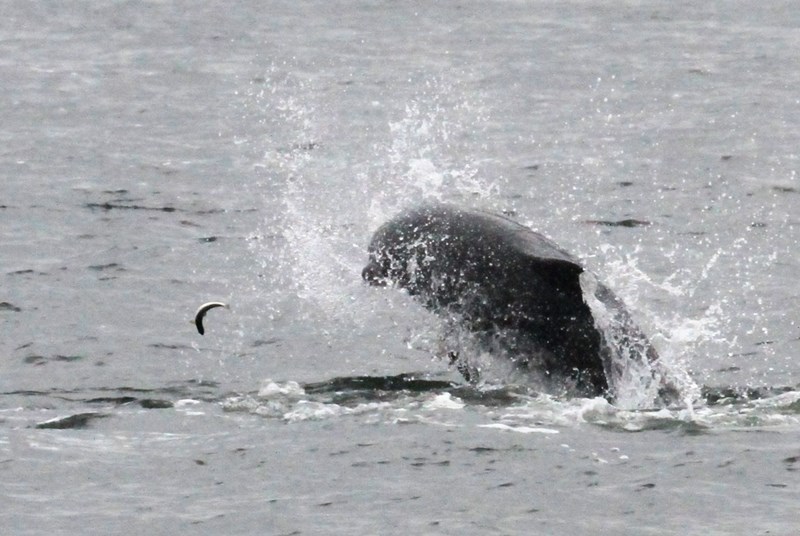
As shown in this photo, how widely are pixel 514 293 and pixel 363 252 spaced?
5735 millimetres

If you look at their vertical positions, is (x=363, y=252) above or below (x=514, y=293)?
below

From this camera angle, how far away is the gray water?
12.4 m

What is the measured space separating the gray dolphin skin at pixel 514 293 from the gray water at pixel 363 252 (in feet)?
1.23

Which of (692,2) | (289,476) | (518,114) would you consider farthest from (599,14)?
(289,476)

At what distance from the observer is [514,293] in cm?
1400

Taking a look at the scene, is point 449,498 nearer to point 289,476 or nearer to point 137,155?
point 289,476

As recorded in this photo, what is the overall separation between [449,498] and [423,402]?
248 centimetres

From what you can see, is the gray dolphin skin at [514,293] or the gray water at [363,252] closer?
the gray water at [363,252]

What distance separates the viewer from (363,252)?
19.6 metres

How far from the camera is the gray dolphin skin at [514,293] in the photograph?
1390 cm

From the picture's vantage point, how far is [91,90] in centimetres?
2775

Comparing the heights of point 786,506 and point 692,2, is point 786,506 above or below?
below

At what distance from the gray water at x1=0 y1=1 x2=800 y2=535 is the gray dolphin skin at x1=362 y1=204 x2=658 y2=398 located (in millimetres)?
376

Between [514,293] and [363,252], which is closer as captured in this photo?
[514,293]
